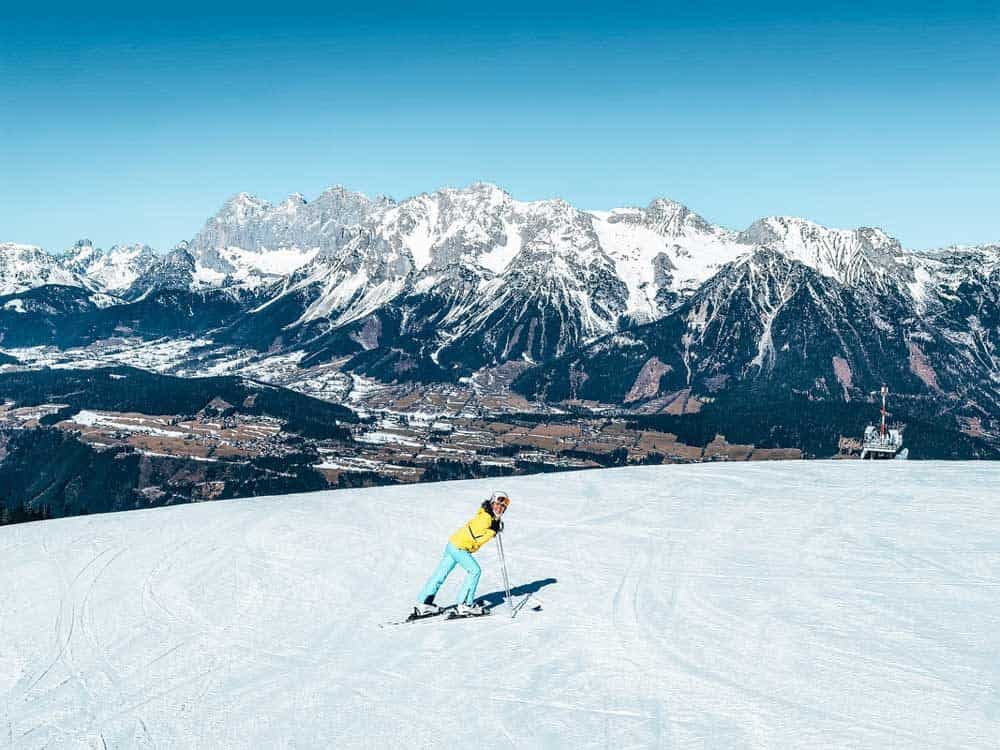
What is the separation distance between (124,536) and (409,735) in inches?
712

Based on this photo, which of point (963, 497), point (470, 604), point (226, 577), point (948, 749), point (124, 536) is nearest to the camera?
point (948, 749)

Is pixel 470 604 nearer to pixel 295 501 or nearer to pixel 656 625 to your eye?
pixel 656 625

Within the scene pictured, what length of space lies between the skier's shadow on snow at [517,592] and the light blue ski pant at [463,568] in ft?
4.38

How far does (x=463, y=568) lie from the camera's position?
17.4 meters

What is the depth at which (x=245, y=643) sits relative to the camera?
16250mm

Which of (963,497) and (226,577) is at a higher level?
(963,497)

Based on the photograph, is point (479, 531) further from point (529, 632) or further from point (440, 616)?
point (529, 632)

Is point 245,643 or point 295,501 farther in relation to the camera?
point 295,501

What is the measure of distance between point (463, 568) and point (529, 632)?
6.52 feet

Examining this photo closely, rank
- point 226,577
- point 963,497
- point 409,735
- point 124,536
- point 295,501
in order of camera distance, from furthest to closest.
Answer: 1. point 295,501
2. point 963,497
3. point 124,536
4. point 226,577
5. point 409,735

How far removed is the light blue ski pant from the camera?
57.1 ft

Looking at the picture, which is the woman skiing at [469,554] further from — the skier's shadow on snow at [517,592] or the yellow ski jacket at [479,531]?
the skier's shadow on snow at [517,592]

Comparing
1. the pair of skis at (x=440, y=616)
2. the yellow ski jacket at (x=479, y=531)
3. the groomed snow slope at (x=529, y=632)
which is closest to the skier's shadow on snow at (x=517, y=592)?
the groomed snow slope at (x=529, y=632)

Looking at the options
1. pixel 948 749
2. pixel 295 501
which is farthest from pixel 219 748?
pixel 295 501
